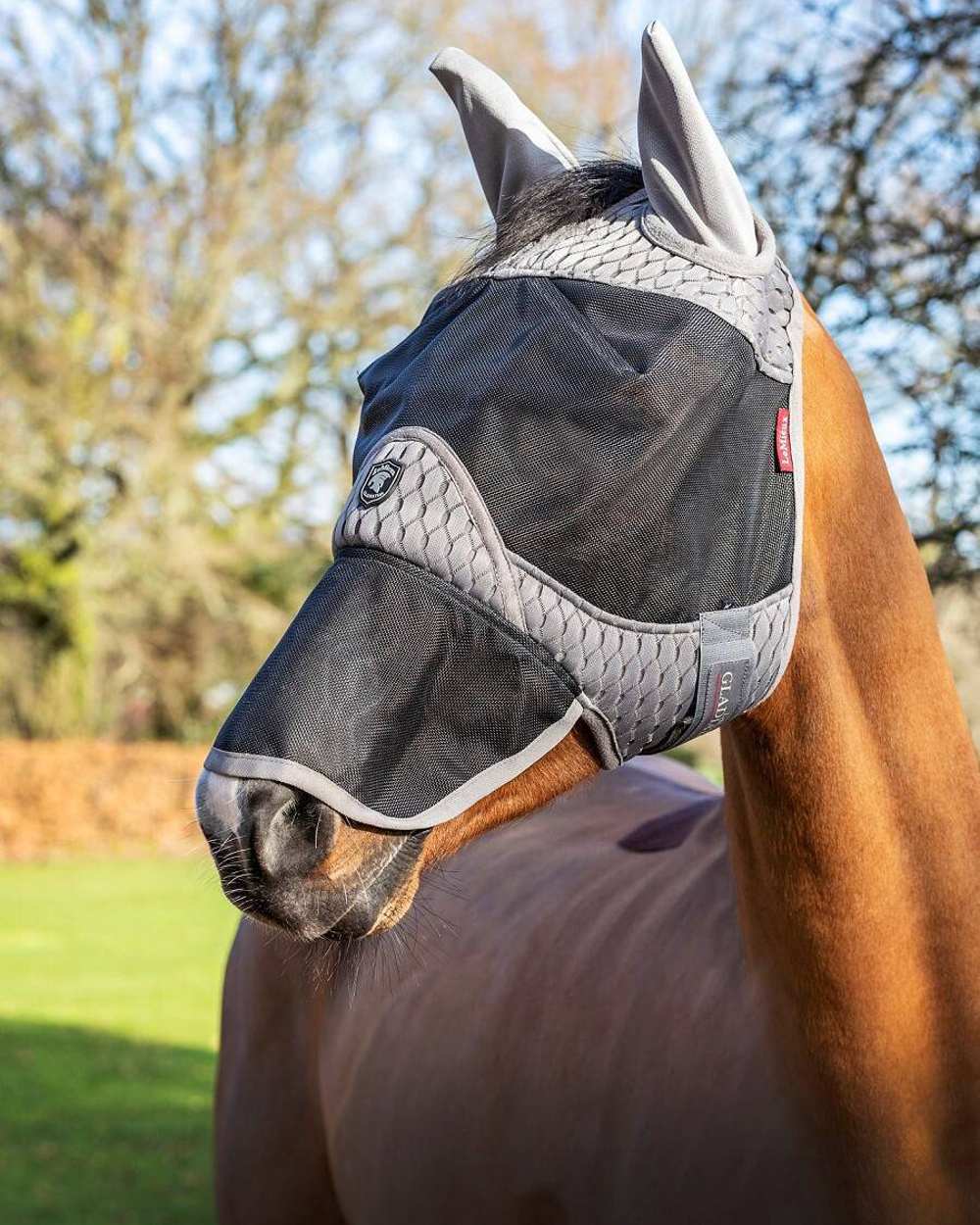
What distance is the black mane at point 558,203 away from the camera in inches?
69.0

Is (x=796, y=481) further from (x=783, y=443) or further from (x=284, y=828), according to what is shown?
(x=284, y=828)

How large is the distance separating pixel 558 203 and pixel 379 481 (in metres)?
0.49

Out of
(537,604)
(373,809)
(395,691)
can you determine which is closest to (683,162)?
(537,604)

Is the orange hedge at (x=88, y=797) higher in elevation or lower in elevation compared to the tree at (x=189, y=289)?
lower

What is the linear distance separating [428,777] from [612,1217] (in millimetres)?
1004

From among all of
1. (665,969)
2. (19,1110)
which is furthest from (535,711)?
(19,1110)

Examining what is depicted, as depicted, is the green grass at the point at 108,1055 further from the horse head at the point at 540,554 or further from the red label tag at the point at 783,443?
the red label tag at the point at 783,443

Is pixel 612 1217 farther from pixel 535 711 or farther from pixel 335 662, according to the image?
pixel 335 662

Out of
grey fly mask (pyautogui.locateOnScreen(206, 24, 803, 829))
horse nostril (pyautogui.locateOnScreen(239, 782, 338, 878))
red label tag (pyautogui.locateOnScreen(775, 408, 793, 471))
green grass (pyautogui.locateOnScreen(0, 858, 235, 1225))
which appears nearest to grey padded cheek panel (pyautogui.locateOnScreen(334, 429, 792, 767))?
grey fly mask (pyautogui.locateOnScreen(206, 24, 803, 829))

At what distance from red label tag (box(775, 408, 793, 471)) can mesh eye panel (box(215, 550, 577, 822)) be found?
39 cm

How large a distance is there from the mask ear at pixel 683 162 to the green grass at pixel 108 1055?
3.21ft

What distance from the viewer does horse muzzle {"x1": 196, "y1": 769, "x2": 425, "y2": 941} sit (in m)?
1.40

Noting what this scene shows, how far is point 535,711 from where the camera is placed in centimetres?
153

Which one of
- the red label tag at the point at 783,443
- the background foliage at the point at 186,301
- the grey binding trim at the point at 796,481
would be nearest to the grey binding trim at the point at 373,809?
the grey binding trim at the point at 796,481
